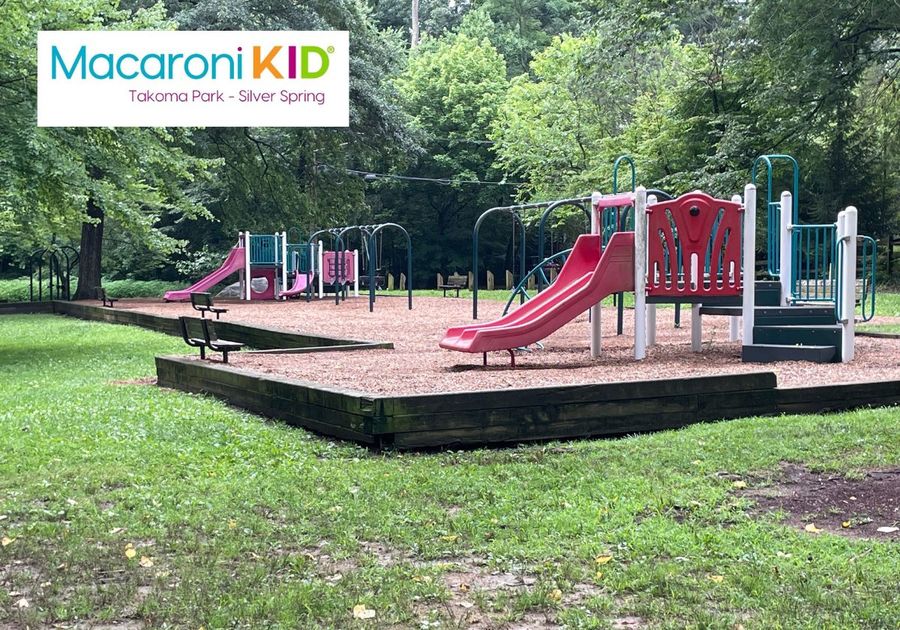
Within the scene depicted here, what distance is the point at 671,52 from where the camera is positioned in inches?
1544

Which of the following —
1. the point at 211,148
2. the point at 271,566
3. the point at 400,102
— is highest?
the point at 400,102

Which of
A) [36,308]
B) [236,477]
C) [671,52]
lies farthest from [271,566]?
[671,52]

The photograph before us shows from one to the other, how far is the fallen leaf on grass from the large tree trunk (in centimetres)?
2887

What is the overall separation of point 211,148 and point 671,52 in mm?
17455

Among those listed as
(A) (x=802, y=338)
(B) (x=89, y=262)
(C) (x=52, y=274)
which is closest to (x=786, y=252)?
(A) (x=802, y=338)

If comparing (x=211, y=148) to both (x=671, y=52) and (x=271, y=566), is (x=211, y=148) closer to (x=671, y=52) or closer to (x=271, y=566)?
(x=671, y=52)

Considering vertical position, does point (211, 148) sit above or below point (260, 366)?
above

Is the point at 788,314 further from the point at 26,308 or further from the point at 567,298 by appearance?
the point at 26,308

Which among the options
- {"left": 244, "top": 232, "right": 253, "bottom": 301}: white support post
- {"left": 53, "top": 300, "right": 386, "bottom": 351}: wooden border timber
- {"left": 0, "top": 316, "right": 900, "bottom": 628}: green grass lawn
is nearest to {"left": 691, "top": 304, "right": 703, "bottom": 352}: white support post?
{"left": 53, "top": 300, "right": 386, "bottom": 351}: wooden border timber

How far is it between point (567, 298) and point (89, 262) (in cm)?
2352

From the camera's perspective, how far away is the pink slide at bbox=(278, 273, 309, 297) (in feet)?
102

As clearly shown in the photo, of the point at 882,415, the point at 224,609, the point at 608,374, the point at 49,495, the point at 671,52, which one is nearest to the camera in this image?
the point at 224,609

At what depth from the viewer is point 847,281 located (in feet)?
39.4

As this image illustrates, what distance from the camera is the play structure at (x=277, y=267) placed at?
30750 millimetres
